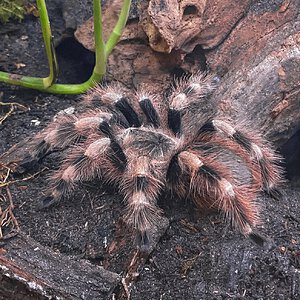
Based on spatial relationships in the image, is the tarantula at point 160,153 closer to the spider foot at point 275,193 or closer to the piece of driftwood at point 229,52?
the spider foot at point 275,193

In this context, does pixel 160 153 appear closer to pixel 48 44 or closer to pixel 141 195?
pixel 141 195

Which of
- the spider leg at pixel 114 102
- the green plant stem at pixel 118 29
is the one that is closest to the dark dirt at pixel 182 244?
the spider leg at pixel 114 102

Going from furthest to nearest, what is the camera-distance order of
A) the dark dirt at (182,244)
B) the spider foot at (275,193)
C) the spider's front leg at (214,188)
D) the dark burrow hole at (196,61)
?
1. the dark burrow hole at (196,61)
2. the spider foot at (275,193)
3. the spider's front leg at (214,188)
4. the dark dirt at (182,244)

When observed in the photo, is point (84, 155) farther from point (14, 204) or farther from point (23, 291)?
point (23, 291)

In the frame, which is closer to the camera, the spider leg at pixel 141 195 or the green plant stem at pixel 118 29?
the spider leg at pixel 141 195

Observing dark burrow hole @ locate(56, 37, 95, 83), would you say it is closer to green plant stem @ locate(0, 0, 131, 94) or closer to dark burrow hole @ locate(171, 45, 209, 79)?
green plant stem @ locate(0, 0, 131, 94)

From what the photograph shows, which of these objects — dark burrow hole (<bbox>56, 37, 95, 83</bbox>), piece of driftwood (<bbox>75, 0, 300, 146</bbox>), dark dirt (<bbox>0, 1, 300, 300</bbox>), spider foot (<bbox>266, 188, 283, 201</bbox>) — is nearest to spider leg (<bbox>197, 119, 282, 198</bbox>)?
spider foot (<bbox>266, 188, 283, 201</bbox>)
